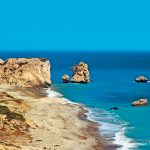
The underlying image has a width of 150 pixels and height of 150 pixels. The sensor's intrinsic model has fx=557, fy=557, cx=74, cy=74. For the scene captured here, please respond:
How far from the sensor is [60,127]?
77.8 metres

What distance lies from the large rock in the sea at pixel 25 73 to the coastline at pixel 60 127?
27.1 metres

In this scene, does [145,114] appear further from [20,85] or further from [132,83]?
[132,83]

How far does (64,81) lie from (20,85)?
23.2m

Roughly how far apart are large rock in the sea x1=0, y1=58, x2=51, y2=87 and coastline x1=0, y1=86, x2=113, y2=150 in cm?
2710

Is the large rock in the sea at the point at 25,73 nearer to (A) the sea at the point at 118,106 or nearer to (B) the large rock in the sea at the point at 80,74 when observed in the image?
(A) the sea at the point at 118,106

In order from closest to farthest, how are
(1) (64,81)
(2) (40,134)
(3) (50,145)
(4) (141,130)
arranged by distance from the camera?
(3) (50,145), (2) (40,134), (4) (141,130), (1) (64,81)

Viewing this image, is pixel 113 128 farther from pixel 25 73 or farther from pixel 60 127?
pixel 25 73

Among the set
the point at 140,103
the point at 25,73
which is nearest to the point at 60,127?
the point at 140,103

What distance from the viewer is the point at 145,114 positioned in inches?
3735

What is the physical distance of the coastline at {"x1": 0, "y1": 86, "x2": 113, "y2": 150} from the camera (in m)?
65.5

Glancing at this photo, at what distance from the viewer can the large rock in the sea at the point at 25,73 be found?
136875 mm

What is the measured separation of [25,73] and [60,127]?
6048 centimetres

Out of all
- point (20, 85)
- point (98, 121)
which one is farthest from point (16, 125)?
point (20, 85)

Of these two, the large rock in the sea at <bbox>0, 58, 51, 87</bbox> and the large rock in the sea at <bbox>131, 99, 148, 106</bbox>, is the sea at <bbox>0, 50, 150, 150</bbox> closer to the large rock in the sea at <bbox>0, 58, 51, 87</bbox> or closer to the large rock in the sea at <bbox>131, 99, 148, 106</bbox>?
the large rock in the sea at <bbox>131, 99, 148, 106</bbox>
